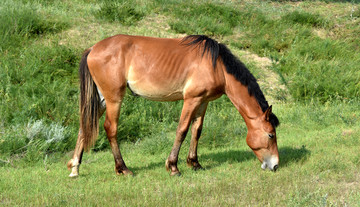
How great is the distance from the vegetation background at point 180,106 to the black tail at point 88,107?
0.58 metres

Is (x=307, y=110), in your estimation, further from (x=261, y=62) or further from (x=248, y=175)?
(x=248, y=175)

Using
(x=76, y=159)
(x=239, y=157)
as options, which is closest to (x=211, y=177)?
(x=239, y=157)

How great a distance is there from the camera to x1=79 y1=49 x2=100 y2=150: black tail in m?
5.71

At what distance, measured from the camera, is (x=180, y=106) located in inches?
365

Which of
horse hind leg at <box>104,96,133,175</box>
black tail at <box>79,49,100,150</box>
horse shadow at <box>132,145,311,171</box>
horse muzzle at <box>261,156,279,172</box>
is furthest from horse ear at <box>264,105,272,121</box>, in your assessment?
black tail at <box>79,49,100,150</box>

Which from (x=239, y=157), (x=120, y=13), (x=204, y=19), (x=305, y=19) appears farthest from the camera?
(x=305, y=19)

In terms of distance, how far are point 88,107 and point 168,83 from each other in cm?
122

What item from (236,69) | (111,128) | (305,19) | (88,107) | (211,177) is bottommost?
(305,19)

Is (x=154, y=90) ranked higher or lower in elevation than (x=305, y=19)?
higher

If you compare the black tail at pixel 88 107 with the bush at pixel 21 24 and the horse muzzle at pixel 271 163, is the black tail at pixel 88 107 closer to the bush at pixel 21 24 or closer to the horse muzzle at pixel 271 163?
the horse muzzle at pixel 271 163

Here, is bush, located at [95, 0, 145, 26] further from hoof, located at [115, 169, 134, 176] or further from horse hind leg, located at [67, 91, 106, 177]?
hoof, located at [115, 169, 134, 176]

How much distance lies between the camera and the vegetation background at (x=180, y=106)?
5.02 metres

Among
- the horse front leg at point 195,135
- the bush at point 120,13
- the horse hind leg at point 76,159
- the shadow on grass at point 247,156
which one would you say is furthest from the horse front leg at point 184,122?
the bush at point 120,13

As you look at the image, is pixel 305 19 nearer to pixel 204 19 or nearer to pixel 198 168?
pixel 204 19
